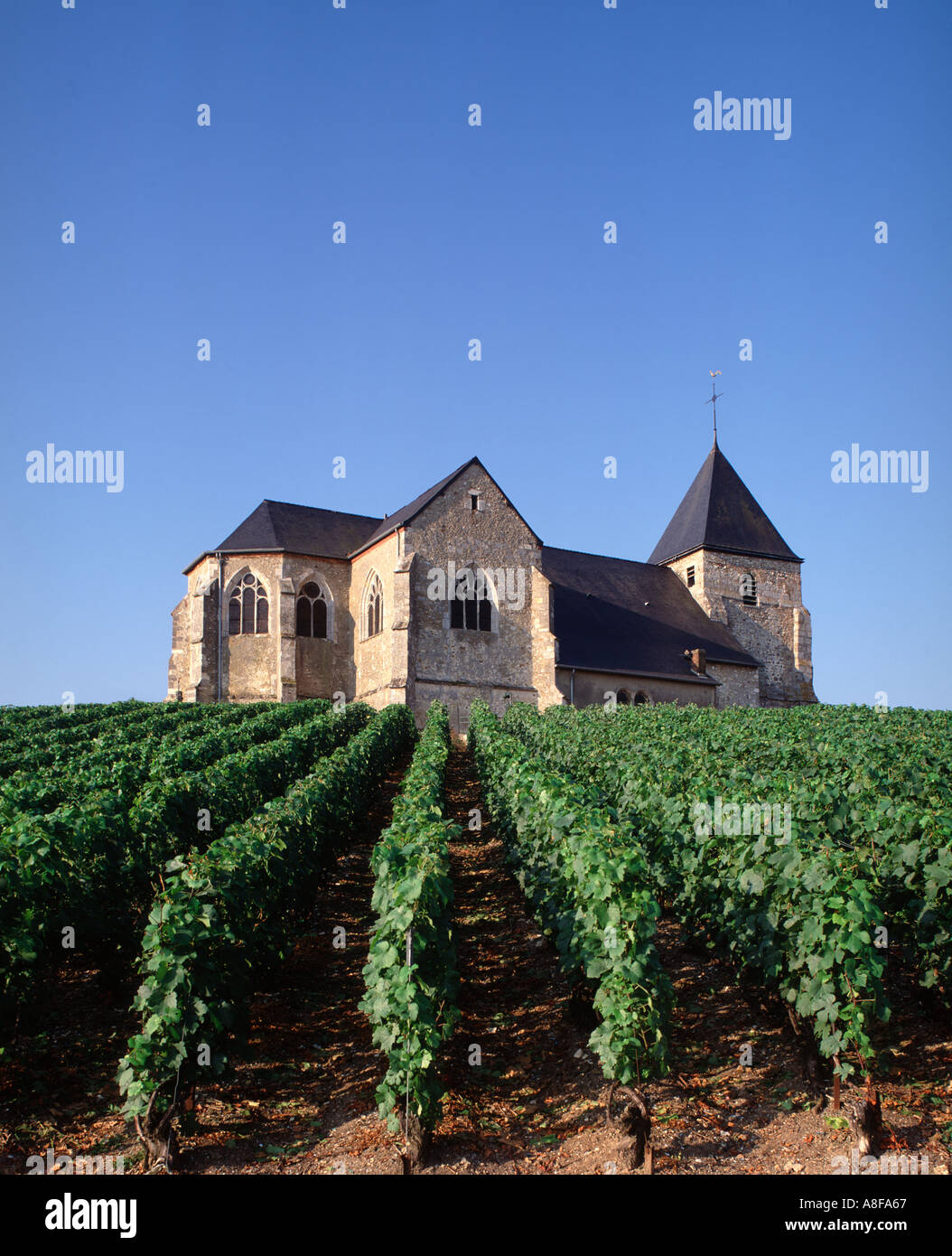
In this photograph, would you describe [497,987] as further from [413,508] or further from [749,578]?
[749,578]

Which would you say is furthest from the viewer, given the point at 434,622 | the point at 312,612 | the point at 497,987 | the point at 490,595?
the point at 312,612

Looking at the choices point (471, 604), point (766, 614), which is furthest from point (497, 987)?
point (766, 614)

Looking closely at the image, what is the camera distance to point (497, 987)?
7359 millimetres

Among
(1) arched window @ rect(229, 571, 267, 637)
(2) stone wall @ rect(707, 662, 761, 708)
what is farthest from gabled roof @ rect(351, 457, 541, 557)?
(2) stone wall @ rect(707, 662, 761, 708)

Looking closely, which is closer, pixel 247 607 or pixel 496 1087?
pixel 496 1087

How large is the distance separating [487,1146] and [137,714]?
22.9m

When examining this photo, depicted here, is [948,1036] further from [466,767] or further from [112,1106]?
Answer: [466,767]

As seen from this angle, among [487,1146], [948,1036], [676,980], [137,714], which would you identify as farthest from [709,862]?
[137,714]

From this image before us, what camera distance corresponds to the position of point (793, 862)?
18.8 feet

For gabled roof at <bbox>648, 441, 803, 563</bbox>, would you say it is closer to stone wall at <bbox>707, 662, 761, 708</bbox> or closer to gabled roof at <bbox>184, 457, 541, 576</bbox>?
stone wall at <bbox>707, 662, 761, 708</bbox>

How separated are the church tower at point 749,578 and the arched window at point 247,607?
63.2ft

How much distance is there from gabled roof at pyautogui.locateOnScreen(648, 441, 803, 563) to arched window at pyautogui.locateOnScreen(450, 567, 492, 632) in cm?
1327

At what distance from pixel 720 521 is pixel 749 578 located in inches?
116

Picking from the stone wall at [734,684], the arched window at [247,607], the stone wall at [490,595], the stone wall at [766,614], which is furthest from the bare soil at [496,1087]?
the stone wall at [766,614]
